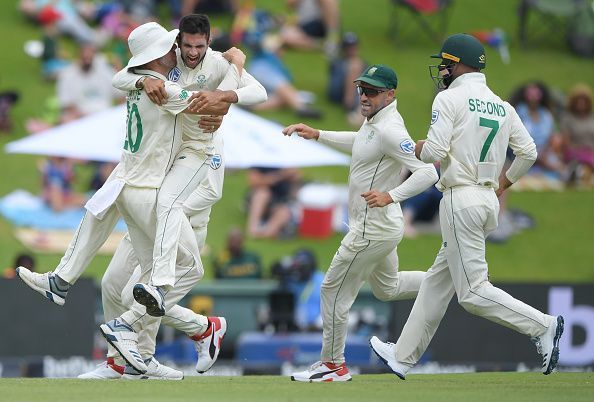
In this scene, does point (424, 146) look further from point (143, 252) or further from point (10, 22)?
point (10, 22)

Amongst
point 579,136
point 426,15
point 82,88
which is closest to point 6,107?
point 82,88

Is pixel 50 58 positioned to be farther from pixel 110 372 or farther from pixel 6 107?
pixel 110 372

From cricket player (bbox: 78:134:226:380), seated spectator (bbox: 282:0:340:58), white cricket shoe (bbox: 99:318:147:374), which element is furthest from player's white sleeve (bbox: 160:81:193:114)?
seated spectator (bbox: 282:0:340:58)

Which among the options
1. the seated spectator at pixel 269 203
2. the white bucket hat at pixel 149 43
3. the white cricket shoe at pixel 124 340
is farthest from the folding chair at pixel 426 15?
the white cricket shoe at pixel 124 340

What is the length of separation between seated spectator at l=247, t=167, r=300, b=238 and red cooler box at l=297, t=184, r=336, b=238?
0.62ft

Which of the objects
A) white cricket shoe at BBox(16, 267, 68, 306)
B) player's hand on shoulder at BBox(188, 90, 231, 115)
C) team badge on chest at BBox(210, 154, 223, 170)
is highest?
player's hand on shoulder at BBox(188, 90, 231, 115)

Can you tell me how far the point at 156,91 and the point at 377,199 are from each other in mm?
1813

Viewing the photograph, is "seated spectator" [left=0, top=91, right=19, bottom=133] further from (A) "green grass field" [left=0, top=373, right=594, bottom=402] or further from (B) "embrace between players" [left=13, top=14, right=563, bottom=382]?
(A) "green grass field" [left=0, top=373, right=594, bottom=402]

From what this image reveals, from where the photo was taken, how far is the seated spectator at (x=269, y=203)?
2030 cm

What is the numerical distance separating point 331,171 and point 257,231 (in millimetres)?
2271

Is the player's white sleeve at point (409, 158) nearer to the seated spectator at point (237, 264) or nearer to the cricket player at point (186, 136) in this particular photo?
the cricket player at point (186, 136)

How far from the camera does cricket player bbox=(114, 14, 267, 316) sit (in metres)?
10.7

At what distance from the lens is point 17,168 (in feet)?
69.9

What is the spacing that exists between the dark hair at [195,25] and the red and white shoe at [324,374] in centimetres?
274
